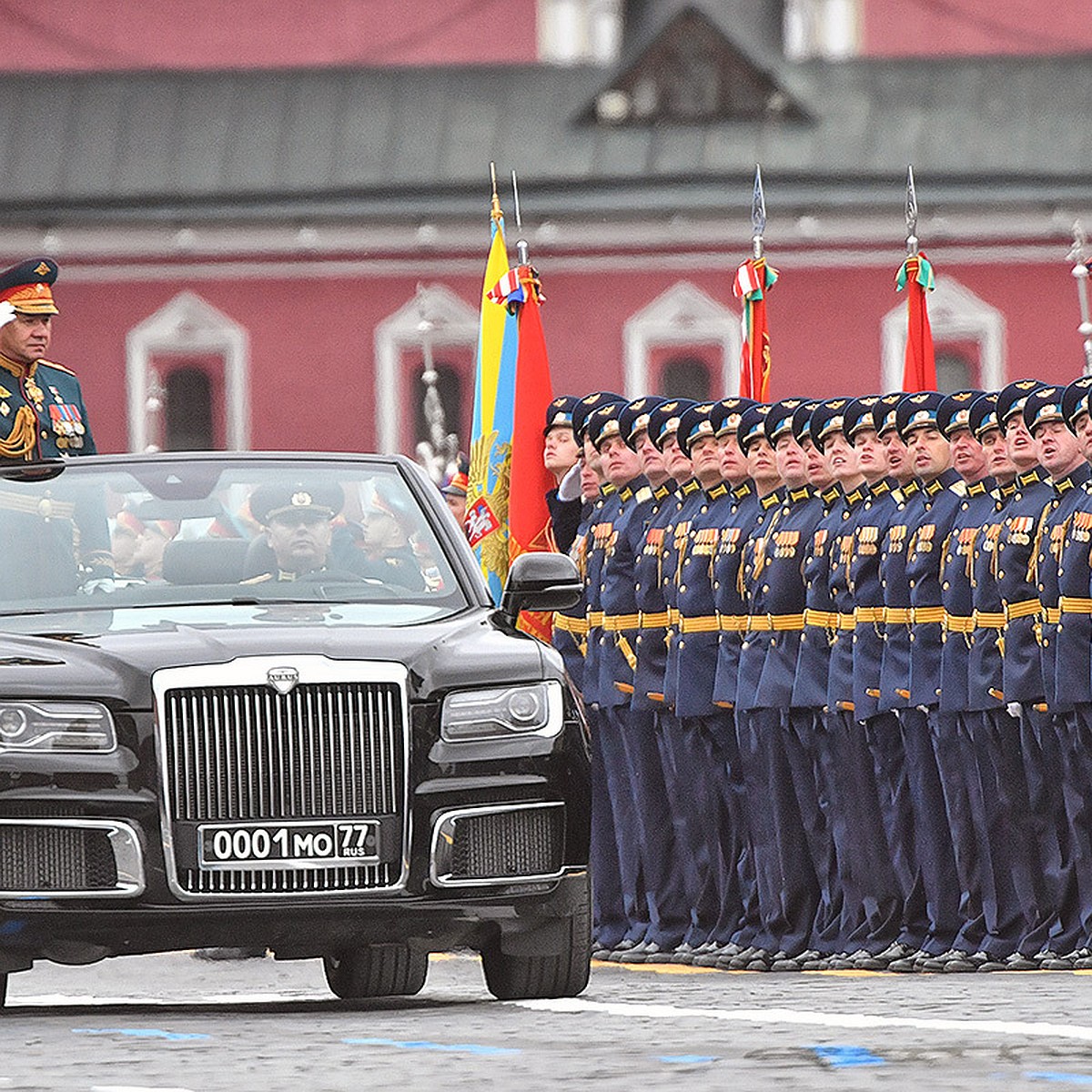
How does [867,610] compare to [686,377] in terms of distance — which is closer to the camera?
A: [867,610]

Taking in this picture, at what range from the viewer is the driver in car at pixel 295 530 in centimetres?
1144

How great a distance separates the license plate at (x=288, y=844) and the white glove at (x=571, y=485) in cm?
544

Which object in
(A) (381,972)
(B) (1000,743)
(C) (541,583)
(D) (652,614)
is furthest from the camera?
(D) (652,614)

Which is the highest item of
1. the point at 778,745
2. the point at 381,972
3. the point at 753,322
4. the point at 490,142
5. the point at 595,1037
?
the point at 490,142

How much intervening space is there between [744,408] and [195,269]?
29.4 meters

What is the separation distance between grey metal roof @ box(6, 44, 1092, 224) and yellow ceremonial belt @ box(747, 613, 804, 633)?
89.8 feet

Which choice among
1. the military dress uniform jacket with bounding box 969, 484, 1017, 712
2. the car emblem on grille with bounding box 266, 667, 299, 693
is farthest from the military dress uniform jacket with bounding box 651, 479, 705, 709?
the car emblem on grille with bounding box 266, 667, 299, 693

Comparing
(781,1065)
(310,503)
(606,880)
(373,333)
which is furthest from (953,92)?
(781,1065)

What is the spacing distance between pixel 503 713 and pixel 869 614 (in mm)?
3387

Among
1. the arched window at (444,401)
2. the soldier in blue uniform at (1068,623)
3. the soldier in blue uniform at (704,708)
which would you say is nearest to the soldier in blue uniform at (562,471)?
the soldier in blue uniform at (704,708)

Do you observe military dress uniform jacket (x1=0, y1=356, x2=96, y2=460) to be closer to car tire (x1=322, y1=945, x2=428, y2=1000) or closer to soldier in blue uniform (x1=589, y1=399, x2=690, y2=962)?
car tire (x1=322, y1=945, x2=428, y2=1000)

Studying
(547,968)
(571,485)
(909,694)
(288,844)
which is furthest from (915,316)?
(288,844)

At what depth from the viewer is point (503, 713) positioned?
10711mm

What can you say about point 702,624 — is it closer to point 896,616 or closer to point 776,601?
point 776,601
